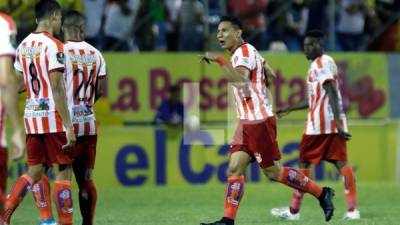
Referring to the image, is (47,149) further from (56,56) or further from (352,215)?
(352,215)

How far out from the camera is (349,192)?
13914mm

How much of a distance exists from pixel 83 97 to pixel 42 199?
1.19 meters

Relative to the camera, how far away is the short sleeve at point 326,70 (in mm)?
13898

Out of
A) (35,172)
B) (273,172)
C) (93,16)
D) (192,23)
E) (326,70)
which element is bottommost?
(273,172)

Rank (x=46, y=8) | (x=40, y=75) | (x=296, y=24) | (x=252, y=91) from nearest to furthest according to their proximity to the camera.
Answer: (x=46, y=8), (x=40, y=75), (x=252, y=91), (x=296, y=24)

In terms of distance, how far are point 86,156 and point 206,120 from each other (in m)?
9.89

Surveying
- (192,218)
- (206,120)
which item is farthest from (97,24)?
(192,218)

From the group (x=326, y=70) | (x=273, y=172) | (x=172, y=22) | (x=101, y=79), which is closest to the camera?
(x=101, y=79)

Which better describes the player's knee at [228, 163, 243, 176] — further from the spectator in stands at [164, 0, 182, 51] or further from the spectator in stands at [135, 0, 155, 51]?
the spectator in stands at [164, 0, 182, 51]

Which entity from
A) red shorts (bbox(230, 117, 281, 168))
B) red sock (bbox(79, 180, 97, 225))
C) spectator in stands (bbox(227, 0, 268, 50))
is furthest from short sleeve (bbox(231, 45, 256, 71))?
spectator in stands (bbox(227, 0, 268, 50))

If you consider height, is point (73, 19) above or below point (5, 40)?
above

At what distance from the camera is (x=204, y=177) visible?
20.3 metres

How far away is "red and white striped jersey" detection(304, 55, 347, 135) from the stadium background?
192 inches

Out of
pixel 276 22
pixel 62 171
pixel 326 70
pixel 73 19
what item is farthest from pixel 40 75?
pixel 276 22
